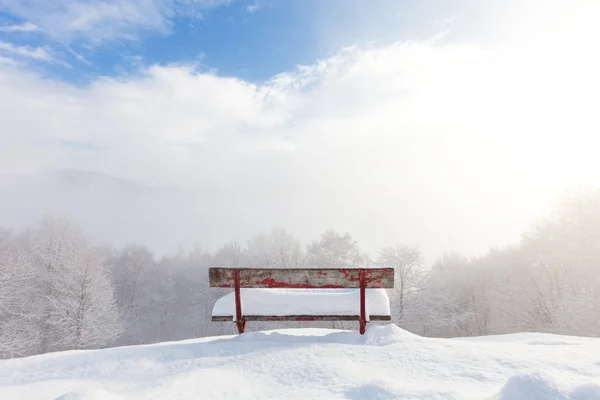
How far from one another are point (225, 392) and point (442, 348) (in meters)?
3.48

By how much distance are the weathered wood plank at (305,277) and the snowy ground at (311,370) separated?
95cm

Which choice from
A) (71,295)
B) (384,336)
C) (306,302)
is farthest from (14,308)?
(384,336)

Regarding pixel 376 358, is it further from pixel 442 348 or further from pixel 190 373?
pixel 190 373

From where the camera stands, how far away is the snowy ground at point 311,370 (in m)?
3.78

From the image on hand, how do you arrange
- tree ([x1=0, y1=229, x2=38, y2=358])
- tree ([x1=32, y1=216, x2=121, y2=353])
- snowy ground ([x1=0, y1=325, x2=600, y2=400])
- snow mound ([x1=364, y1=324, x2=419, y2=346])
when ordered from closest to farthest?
1. snowy ground ([x1=0, y1=325, x2=600, y2=400])
2. snow mound ([x1=364, y1=324, x2=419, y2=346])
3. tree ([x1=0, y1=229, x2=38, y2=358])
4. tree ([x1=32, y1=216, x2=121, y2=353])

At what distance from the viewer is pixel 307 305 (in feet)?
22.0

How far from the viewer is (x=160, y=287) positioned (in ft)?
174

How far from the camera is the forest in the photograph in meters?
23.4

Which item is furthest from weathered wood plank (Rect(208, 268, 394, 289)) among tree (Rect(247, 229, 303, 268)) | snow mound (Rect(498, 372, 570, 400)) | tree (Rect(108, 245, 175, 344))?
tree (Rect(108, 245, 175, 344))

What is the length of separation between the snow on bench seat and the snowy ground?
506 millimetres

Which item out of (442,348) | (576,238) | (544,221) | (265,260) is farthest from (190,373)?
(265,260)

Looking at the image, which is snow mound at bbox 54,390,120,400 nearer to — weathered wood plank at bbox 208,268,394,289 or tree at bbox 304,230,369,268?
weathered wood plank at bbox 208,268,394,289

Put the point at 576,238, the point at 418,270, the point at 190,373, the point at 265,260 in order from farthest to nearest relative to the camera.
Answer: the point at 265,260 → the point at 418,270 → the point at 576,238 → the point at 190,373

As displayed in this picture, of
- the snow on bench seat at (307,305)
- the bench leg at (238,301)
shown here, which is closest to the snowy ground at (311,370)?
the snow on bench seat at (307,305)
